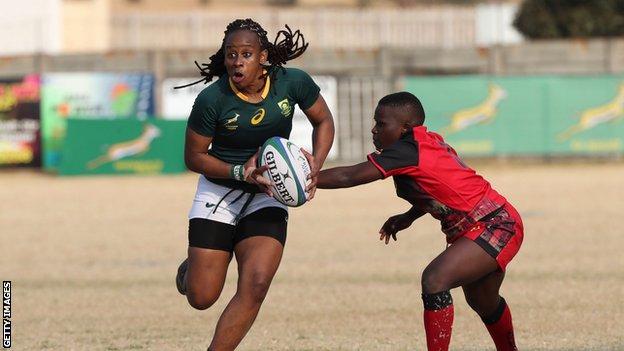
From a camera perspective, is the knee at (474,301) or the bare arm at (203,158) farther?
the knee at (474,301)

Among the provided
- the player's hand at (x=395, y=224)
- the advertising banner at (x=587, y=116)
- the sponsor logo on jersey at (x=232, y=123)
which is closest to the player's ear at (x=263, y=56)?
the sponsor logo on jersey at (x=232, y=123)

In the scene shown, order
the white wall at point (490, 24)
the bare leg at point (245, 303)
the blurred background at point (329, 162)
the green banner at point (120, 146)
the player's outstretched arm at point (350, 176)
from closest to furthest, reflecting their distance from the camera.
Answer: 1. the player's outstretched arm at point (350, 176)
2. the bare leg at point (245, 303)
3. the blurred background at point (329, 162)
4. the green banner at point (120, 146)
5. the white wall at point (490, 24)

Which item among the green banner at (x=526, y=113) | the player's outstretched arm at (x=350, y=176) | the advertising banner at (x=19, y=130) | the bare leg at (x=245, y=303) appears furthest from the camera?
the green banner at (x=526, y=113)

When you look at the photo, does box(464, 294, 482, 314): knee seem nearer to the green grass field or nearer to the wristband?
the green grass field

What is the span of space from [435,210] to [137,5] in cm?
4463

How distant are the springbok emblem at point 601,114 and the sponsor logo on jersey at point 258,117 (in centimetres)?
2340

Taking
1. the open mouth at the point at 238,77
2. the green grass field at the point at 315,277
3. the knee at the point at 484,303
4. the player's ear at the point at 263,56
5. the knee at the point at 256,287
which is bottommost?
the green grass field at the point at 315,277

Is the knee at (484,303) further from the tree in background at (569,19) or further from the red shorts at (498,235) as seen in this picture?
the tree in background at (569,19)

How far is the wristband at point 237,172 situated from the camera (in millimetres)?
8008

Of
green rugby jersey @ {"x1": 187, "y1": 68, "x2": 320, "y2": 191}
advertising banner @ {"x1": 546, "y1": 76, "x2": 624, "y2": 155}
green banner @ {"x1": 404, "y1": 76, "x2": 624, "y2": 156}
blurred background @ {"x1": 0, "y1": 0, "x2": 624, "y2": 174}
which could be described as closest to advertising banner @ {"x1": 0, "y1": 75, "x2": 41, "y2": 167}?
blurred background @ {"x1": 0, "y1": 0, "x2": 624, "y2": 174}

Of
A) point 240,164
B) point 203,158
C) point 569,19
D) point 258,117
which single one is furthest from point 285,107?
point 569,19

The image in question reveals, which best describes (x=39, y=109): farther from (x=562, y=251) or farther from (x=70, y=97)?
(x=562, y=251)

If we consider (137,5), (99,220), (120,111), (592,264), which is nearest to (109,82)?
(120,111)

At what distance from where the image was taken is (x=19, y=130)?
99.1ft
